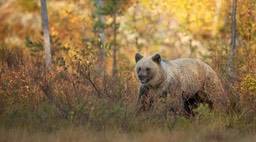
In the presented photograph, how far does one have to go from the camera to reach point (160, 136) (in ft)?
24.1

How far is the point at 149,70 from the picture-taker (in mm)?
9320

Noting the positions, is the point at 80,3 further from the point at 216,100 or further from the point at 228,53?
the point at 216,100

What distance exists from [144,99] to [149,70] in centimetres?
52

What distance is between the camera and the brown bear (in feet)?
29.8

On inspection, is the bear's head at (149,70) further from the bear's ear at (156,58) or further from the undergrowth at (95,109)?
the undergrowth at (95,109)

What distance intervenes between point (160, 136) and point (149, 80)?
2165 mm

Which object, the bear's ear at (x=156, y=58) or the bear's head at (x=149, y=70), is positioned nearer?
the bear's head at (x=149, y=70)

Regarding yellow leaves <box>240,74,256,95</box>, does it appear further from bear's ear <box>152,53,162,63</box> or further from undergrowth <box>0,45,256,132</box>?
bear's ear <box>152,53,162,63</box>

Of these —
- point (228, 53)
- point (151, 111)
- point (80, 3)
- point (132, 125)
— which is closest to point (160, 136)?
point (132, 125)

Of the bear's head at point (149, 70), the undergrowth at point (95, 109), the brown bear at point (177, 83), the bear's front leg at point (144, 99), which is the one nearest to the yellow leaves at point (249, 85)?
the undergrowth at point (95, 109)

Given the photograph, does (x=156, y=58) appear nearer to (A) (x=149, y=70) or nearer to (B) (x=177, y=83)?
(A) (x=149, y=70)

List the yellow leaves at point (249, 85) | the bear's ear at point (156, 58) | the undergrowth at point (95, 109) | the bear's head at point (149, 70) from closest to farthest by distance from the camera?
the undergrowth at point (95, 109)
the yellow leaves at point (249, 85)
the bear's head at point (149, 70)
the bear's ear at point (156, 58)

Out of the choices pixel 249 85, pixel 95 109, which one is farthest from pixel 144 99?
pixel 249 85

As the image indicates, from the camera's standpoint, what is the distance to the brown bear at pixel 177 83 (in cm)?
909
